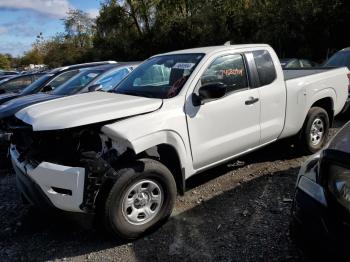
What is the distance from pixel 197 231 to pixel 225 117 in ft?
4.41

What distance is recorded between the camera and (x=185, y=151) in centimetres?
420

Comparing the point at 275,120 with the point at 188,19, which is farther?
the point at 188,19

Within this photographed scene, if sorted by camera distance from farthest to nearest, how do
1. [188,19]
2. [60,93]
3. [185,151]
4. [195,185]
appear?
1. [188,19]
2. [60,93]
3. [195,185]
4. [185,151]

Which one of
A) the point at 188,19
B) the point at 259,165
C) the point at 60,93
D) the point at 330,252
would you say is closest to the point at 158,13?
the point at 188,19

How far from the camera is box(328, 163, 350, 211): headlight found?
2.29 metres

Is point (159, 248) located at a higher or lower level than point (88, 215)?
lower

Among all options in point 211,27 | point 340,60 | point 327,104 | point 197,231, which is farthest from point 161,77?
point 211,27

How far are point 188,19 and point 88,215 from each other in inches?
1245

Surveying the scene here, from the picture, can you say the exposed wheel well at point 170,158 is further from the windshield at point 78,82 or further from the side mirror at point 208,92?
the windshield at point 78,82

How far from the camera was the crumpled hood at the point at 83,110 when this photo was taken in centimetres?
365

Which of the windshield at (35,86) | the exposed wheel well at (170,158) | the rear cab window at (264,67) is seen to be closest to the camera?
the exposed wheel well at (170,158)

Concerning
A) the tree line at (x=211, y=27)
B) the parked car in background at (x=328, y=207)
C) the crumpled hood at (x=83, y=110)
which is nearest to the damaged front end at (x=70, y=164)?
the crumpled hood at (x=83, y=110)

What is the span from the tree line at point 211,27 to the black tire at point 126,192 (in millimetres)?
19020

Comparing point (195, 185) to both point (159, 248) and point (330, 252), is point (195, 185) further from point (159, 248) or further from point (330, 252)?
point (330, 252)
